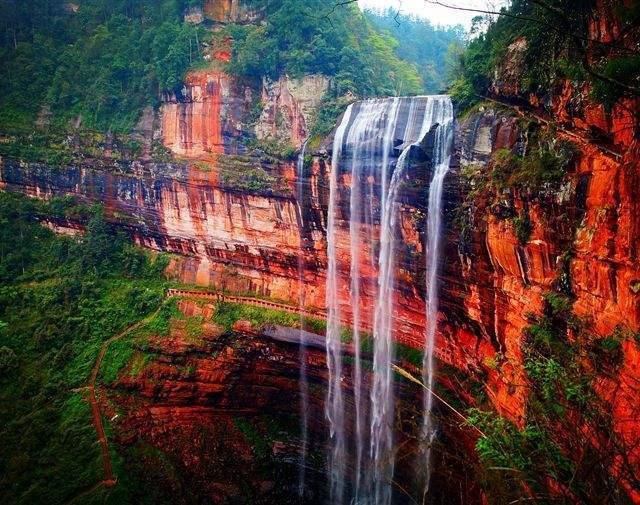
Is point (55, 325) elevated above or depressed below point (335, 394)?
above

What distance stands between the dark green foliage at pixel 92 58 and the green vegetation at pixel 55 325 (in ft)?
14.2

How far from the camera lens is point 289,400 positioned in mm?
16766

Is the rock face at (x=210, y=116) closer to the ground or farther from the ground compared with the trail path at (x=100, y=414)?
farther from the ground

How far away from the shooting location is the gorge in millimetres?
9469

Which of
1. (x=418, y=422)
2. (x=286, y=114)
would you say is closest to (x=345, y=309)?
(x=418, y=422)

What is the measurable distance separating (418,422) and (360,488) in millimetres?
3192

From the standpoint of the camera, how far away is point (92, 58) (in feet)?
68.6

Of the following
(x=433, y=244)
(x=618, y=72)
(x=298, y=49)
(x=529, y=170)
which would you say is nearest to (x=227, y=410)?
(x=433, y=244)

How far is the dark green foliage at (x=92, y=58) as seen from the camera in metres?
19.2

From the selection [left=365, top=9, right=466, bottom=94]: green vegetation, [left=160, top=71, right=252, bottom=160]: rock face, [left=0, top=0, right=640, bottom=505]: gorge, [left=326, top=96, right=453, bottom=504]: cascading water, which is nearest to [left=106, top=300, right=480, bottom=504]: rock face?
[left=0, top=0, right=640, bottom=505]: gorge

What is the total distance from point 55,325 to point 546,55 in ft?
58.3

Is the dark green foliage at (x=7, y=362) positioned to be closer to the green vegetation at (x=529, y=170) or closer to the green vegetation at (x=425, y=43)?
the green vegetation at (x=529, y=170)

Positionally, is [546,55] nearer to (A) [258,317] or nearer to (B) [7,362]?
(A) [258,317]

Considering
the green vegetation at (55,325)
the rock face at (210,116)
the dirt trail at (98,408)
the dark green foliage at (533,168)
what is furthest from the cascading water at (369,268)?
the green vegetation at (55,325)
